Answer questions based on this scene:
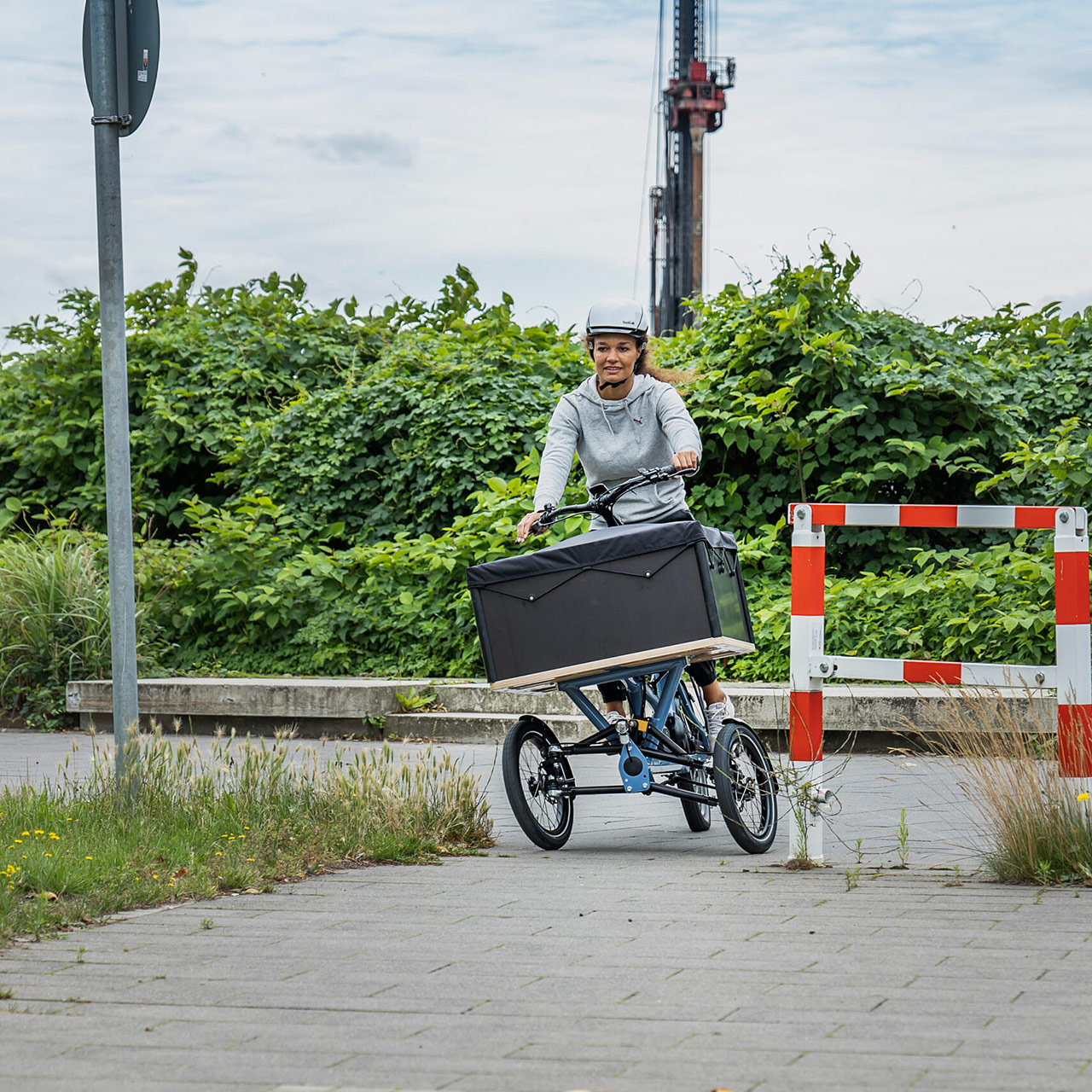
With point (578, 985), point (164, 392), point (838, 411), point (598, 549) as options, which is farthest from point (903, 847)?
point (164, 392)

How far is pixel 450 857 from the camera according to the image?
552cm

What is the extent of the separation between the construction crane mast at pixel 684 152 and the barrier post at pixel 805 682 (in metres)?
43.2

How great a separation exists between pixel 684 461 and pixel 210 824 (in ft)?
7.16

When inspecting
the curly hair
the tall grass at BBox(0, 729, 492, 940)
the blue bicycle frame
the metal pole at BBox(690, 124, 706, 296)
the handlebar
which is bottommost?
the tall grass at BBox(0, 729, 492, 940)

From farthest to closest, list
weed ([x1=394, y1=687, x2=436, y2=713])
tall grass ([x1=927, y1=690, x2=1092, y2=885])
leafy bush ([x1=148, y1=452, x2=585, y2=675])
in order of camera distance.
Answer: leafy bush ([x1=148, y1=452, x2=585, y2=675]) → weed ([x1=394, y1=687, x2=436, y2=713]) → tall grass ([x1=927, y1=690, x2=1092, y2=885])

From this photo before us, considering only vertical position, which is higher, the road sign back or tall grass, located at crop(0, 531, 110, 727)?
the road sign back

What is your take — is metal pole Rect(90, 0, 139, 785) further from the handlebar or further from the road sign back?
the handlebar

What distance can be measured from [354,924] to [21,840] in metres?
1.40

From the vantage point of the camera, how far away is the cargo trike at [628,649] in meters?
5.43

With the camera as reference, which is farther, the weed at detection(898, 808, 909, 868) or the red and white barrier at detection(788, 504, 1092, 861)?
the weed at detection(898, 808, 909, 868)

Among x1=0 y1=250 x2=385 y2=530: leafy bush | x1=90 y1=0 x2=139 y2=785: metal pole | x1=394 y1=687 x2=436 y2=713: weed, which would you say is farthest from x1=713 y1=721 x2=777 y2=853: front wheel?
x1=0 y1=250 x2=385 y2=530: leafy bush

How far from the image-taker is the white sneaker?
595 cm

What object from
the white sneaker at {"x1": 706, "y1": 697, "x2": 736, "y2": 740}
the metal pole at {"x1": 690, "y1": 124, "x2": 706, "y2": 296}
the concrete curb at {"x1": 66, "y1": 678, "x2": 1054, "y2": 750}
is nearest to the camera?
the white sneaker at {"x1": 706, "y1": 697, "x2": 736, "y2": 740}

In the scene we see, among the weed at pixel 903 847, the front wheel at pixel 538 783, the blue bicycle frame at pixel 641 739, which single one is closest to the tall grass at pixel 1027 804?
the weed at pixel 903 847
